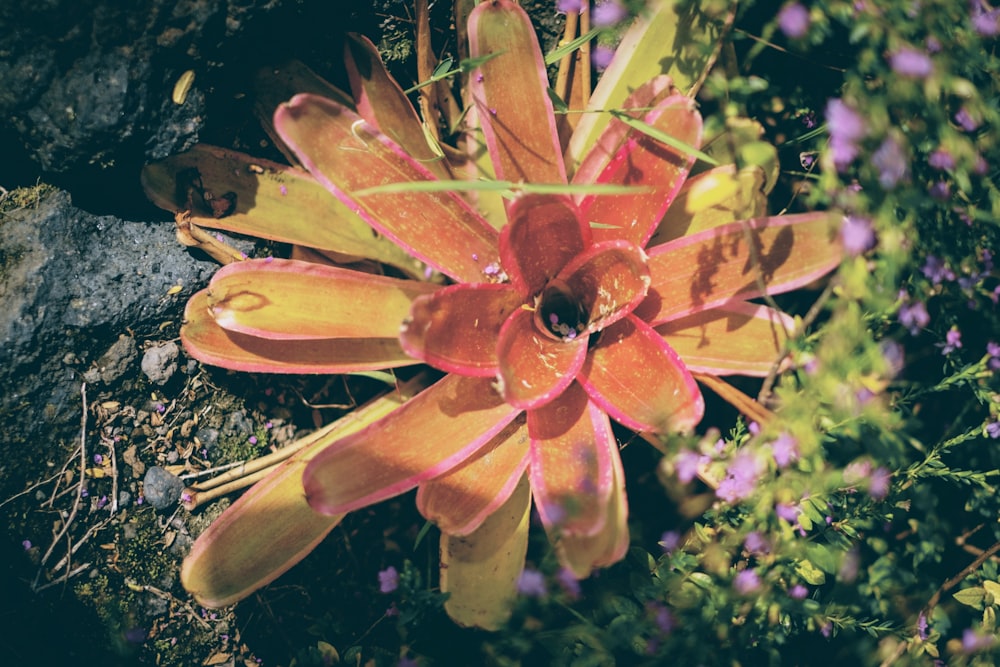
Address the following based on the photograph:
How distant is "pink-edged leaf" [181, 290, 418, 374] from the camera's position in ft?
6.95

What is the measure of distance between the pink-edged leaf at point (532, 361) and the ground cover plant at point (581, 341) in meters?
0.01

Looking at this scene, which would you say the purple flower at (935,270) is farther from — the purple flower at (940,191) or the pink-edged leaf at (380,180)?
the pink-edged leaf at (380,180)

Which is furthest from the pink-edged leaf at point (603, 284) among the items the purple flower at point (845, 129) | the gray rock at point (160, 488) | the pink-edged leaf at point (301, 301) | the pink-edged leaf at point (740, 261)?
the gray rock at point (160, 488)

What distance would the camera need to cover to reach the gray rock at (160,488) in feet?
7.60

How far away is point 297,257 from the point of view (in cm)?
238

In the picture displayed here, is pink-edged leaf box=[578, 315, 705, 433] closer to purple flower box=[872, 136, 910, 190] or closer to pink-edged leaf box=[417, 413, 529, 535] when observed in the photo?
pink-edged leaf box=[417, 413, 529, 535]

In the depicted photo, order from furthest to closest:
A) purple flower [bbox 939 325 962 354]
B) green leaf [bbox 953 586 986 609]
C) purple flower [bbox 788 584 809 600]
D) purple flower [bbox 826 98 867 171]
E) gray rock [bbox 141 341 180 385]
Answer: gray rock [bbox 141 341 180 385], green leaf [bbox 953 586 986 609], purple flower [bbox 939 325 962 354], purple flower [bbox 788 584 809 600], purple flower [bbox 826 98 867 171]

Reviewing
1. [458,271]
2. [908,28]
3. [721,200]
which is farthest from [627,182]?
[908,28]

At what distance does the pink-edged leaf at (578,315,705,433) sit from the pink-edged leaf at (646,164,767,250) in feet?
1.29

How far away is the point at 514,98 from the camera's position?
7.04 ft

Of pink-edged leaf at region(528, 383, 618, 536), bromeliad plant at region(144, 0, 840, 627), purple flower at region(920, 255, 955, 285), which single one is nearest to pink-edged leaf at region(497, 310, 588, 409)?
bromeliad plant at region(144, 0, 840, 627)

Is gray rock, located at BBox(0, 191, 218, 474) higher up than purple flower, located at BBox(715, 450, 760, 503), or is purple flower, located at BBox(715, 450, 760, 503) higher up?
gray rock, located at BBox(0, 191, 218, 474)

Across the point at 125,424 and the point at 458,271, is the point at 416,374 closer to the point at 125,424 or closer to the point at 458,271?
Result: the point at 458,271

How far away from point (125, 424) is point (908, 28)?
251 centimetres
